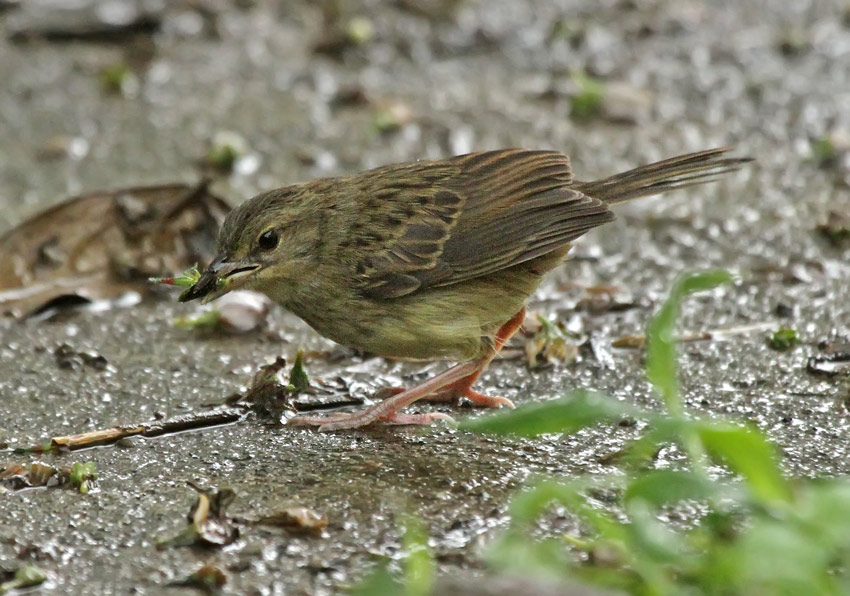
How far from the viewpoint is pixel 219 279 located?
491 cm

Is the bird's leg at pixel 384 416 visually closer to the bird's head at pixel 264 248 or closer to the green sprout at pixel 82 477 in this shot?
the bird's head at pixel 264 248

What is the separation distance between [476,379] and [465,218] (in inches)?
28.2

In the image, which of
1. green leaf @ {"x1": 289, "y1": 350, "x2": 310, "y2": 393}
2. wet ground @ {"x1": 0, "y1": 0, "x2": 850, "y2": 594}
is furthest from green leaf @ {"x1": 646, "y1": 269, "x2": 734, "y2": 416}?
green leaf @ {"x1": 289, "y1": 350, "x2": 310, "y2": 393}

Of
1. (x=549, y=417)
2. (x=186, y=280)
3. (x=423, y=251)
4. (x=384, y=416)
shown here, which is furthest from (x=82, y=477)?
(x=549, y=417)

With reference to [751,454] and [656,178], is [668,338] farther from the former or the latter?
[656,178]

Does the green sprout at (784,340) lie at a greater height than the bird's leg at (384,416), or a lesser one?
greater

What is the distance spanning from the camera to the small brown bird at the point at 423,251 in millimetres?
4922

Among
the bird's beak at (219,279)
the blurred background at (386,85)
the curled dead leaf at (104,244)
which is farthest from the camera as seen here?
the blurred background at (386,85)

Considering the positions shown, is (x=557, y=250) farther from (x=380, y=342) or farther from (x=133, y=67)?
(x=133, y=67)

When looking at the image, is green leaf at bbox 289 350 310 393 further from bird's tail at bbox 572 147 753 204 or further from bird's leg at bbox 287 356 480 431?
bird's tail at bbox 572 147 753 204

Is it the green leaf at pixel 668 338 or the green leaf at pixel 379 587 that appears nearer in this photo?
the green leaf at pixel 379 587

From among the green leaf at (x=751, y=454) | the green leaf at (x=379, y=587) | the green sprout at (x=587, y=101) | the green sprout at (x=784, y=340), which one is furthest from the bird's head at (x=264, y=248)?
the green sprout at (x=587, y=101)

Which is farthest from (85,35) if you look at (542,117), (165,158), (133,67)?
(542,117)

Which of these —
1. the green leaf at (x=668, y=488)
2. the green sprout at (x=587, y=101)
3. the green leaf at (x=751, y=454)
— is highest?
the green sprout at (x=587, y=101)
